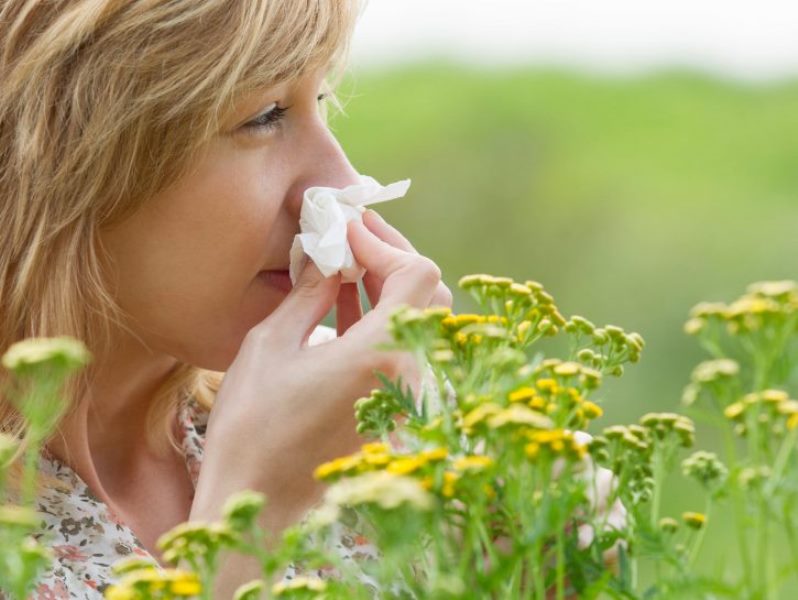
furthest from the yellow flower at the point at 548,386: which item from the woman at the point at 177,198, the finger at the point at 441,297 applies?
the finger at the point at 441,297

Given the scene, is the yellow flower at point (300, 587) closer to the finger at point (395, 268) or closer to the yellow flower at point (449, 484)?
the yellow flower at point (449, 484)

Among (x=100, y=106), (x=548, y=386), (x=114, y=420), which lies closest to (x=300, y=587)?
(x=548, y=386)

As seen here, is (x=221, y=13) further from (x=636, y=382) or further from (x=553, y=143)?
(x=553, y=143)

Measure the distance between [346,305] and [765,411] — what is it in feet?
3.32

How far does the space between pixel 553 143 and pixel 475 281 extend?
6666mm

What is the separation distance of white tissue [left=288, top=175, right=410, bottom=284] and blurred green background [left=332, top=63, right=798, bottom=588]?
3890 millimetres

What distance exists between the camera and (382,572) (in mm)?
571

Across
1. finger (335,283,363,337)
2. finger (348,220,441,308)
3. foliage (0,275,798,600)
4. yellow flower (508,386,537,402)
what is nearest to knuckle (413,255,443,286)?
finger (348,220,441,308)

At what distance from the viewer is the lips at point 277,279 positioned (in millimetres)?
1538

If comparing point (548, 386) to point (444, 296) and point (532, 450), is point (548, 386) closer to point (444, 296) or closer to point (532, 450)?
point (532, 450)

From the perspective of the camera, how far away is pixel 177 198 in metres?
1.49

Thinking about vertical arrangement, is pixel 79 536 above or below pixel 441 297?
below

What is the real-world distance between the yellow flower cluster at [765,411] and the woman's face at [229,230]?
0.92m

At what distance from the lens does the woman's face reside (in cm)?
148
